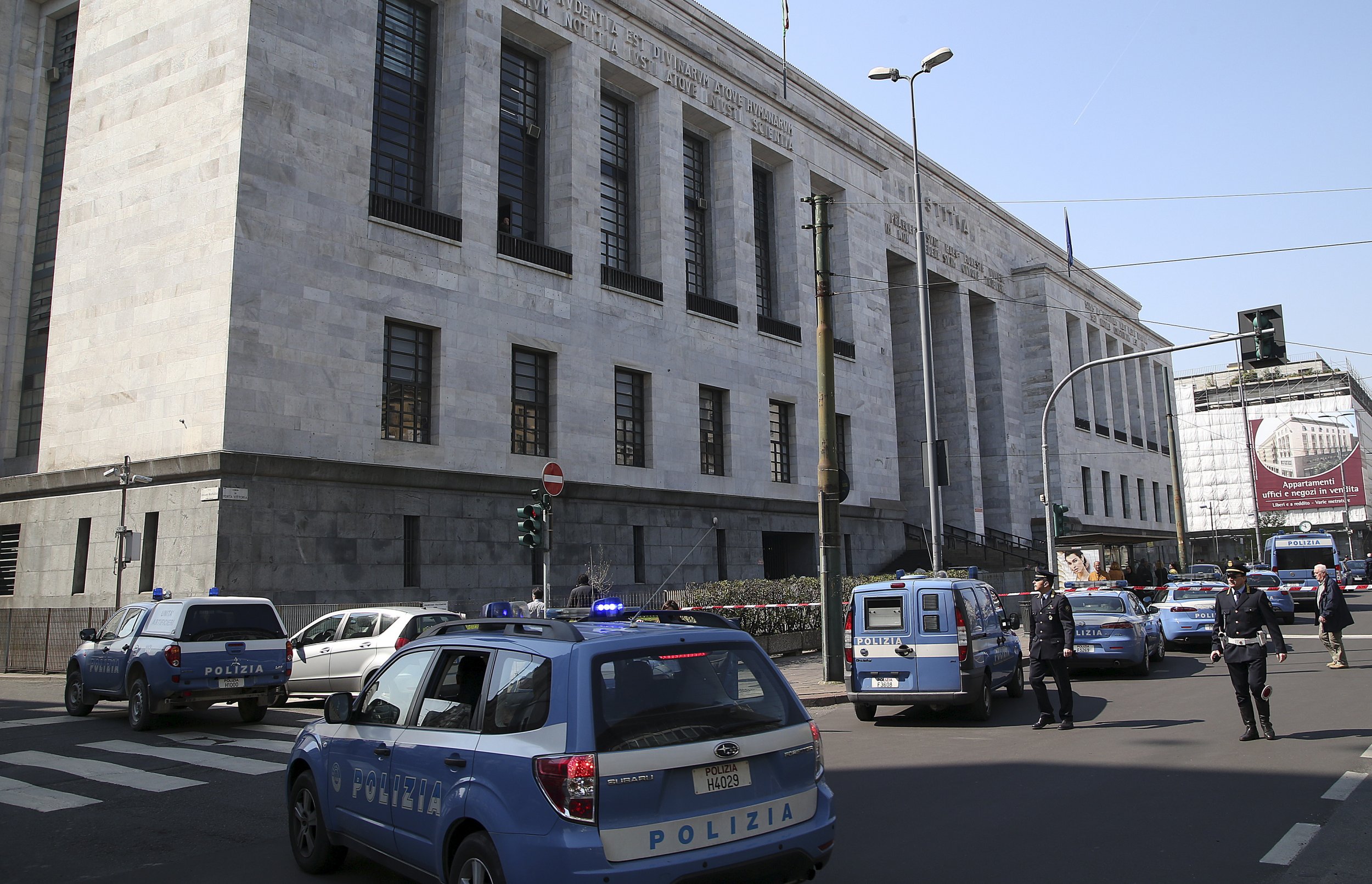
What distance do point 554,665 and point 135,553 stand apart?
59.9 feet

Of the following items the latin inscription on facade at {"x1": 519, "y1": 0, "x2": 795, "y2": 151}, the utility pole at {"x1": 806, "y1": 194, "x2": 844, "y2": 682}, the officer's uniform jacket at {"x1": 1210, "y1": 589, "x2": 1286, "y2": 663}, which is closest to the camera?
the officer's uniform jacket at {"x1": 1210, "y1": 589, "x2": 1286, "y2": 663}

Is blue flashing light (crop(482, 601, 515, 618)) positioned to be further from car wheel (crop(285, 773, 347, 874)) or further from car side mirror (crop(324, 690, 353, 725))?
car side mirror (crop(324, 690, 353, 725))

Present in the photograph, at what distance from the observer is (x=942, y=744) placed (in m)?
11.1

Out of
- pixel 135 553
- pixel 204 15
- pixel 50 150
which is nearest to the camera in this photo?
pixel 135 553

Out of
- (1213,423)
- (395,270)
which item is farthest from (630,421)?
(1213,423)

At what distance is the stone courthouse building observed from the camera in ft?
67.7

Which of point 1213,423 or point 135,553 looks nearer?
point 135,553

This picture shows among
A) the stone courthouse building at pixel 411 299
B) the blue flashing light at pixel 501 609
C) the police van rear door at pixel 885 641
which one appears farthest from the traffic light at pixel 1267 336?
the stone courthouse building at pixel 411 299

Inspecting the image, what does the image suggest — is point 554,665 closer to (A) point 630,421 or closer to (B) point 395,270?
(B) point 395,270

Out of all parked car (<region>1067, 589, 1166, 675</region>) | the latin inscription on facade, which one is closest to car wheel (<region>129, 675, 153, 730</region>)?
parked car (<region>1067, 589, 1166, 675</region>)

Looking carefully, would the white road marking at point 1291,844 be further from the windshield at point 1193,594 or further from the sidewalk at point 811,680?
the windshield at point 1193,594

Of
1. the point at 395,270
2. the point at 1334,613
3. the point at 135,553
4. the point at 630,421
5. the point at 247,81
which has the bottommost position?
the point at 1334,613

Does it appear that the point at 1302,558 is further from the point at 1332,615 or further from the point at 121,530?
the point at 121,530

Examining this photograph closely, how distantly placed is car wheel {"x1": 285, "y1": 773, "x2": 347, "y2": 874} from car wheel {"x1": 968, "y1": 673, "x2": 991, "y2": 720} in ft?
29.1
